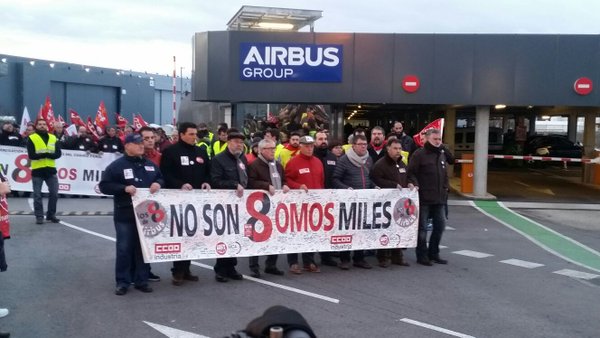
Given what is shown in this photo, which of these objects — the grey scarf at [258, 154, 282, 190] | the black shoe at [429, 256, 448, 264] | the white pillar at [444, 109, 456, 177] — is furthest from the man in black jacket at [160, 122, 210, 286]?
the white pillar at [444, 109, 456, 177]

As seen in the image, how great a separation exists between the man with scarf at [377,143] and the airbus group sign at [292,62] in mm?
6702

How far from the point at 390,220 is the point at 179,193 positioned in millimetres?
3191

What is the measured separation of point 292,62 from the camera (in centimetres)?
1658

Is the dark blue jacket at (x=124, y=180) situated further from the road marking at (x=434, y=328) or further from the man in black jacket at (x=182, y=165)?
the road marking at (x=434, y=328)

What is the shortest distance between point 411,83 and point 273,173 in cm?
928

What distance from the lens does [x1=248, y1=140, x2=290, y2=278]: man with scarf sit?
796cm

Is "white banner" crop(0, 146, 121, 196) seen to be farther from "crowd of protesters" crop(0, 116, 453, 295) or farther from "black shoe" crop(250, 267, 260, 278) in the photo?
"black shoe" crop(250, 267, 260, 278)

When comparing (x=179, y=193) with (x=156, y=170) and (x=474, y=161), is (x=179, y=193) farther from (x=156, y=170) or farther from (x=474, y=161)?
(x=474, y=161)

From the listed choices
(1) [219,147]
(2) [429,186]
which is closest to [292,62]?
(1) [219,147]

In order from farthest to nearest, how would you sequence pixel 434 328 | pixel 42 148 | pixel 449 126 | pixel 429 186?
pixel 449 126 → pixel 42 148 → pixel 429 186 → pixel 434 328

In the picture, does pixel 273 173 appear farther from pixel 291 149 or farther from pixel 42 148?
pixel 42 148

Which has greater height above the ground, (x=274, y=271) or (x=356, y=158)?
(x=356, y=158)

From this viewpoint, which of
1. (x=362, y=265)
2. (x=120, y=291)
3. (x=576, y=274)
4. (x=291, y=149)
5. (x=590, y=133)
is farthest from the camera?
(x=590, y=133)

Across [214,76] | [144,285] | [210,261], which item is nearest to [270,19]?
[214,76]
